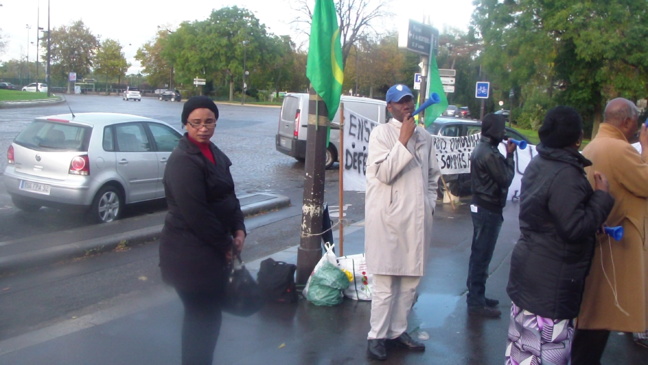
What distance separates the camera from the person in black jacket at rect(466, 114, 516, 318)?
16.6 ft

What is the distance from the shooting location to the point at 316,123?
18.2 feet

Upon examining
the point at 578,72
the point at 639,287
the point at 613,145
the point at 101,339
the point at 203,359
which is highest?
the point at 578,72

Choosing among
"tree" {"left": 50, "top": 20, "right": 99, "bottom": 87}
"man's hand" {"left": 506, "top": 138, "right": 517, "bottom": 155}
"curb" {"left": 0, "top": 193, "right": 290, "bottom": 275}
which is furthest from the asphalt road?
"tree" {"left": 50, "top": 20, "right": 99, "bottom": 87}

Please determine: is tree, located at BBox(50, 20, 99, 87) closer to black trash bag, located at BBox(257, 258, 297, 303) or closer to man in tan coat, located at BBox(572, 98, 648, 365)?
black trash bag, located at BBox(257, 258, 297, 303)

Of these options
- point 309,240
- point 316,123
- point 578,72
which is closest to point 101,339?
point 309,240

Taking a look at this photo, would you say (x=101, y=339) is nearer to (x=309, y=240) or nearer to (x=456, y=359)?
(x=309, y=240)

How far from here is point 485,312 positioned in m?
5.30

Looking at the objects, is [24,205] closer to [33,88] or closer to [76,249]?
[76,249]

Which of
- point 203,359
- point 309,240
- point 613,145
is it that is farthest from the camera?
point 309,240

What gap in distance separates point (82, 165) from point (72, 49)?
9015cm

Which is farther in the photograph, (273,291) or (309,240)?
(309,240)

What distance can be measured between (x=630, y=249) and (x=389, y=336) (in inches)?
66.2

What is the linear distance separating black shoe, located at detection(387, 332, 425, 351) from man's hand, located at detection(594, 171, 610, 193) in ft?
5.90

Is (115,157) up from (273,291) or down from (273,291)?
up
